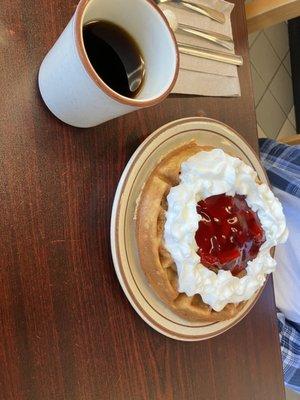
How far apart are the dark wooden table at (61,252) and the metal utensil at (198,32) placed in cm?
10

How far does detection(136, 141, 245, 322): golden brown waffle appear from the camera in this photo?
62 cm

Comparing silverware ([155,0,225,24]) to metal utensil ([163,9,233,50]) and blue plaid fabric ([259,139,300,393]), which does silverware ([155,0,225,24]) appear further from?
blue plaid fabric ([259,139,300,393])

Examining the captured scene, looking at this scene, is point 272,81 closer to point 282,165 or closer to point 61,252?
point 282,165

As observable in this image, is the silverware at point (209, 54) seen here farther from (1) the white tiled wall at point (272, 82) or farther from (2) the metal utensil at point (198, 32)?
(1) the white tiled wall at point (272, 82)

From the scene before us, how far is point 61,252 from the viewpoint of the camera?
2.02ft

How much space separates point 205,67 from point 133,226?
0.28 meters

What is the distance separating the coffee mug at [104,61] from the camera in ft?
1.61

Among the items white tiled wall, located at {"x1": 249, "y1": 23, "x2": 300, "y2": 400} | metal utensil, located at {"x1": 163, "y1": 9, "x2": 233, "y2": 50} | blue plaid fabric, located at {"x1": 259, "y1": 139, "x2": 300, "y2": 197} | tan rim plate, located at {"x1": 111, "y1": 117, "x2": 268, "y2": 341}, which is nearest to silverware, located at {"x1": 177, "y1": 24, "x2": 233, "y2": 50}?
metal utensil, located at {"x1": 163, "y1": 9, "x2": 233, "y2": 50}

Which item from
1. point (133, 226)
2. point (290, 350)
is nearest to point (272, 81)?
point (290, 350)

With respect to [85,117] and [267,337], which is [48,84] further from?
[267,337]

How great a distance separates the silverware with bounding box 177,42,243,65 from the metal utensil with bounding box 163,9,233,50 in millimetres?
17

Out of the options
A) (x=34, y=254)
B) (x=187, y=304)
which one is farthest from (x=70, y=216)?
(x=187, y=304)

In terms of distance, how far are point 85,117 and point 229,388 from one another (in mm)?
479

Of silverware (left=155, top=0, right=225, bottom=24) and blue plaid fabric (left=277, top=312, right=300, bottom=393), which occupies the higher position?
silverware (left=155, top=0, right=225, bottom=24)
